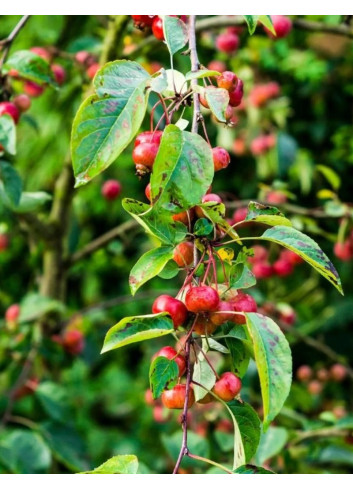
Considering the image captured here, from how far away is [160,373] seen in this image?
1.77ft

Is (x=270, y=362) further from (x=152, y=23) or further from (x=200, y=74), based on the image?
(x=152, y=23)

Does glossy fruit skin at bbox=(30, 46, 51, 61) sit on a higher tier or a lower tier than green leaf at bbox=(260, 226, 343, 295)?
lower

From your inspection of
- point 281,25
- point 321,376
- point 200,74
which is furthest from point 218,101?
point 321,376

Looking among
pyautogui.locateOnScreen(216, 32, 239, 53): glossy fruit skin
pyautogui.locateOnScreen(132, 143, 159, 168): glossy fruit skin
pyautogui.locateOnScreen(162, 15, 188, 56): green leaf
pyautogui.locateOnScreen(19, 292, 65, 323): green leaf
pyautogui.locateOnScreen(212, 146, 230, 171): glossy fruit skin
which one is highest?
pyautogui.locateOnScreen(162, 15, 188, 56): green leaf

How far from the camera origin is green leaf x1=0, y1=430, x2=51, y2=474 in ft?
3.81

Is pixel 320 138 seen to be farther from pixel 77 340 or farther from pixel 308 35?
pixel 77 340

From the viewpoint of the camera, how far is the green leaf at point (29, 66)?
0.89m

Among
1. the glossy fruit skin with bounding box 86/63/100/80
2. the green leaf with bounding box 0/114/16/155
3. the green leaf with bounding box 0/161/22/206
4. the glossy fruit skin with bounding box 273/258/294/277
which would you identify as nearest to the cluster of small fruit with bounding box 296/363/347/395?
the glossy fruit skin with bounding box 273/258/294/277

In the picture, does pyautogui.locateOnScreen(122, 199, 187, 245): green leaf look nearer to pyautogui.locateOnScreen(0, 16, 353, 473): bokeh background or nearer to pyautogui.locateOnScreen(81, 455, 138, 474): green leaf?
pyautogui.locateOnScreen(81, 455, 138, 474): green leaf

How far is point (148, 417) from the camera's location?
2.19m

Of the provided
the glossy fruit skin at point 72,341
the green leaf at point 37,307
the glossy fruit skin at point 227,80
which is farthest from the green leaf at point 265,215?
the glossy fruit skin at point 72,341

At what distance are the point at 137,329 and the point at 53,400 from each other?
0.81 m

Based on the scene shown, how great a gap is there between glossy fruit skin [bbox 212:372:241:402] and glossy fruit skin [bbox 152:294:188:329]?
0.19ft
